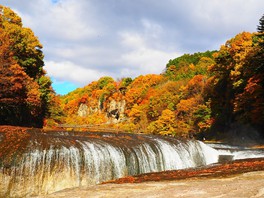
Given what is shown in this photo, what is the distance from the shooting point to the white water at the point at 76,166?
14.9m

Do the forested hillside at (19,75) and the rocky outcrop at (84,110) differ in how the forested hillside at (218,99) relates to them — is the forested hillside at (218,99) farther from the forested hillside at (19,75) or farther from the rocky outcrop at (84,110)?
the rocky outcrop at (84,110)

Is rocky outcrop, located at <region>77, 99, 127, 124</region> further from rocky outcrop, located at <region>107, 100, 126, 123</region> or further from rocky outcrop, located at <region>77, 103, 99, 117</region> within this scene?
rocky outcrop, located at <region>77, 103, 99, 117</region>

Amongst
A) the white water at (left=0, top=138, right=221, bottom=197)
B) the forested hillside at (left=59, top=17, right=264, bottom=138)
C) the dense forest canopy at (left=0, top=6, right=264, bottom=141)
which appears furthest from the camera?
the forested hillside at (left=59, top=17, right=264, bottom=138)

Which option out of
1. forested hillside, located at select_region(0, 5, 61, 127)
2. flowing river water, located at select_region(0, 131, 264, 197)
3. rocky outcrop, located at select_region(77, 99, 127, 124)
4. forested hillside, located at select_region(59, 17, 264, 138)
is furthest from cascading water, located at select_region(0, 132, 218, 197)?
rocky outcrop, located at select_region(77, 99, 127, 124)

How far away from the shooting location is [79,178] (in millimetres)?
16422

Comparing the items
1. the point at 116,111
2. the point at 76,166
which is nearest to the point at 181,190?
the point at 76,166

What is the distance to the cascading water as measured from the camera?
14.9 m

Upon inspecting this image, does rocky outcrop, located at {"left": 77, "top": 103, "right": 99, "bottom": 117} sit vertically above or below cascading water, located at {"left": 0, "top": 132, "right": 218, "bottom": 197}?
above

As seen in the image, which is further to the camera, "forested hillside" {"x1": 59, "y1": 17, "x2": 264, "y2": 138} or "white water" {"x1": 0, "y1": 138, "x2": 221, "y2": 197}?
"forested hillside" {"x1": 59, "y1": 17, "x2": 264, "y2": 138}

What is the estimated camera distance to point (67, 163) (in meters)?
16.2

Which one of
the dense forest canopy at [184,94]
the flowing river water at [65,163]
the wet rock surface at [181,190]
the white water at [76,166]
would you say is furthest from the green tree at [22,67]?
the wet rock surface at [181,190]

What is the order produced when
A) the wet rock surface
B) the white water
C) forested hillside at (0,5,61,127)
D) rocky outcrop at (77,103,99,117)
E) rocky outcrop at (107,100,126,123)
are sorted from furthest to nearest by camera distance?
rocky outcrop at (77,103,99,117)
rocky outcrop at (107,100,126,123)
forested hillside at (0,5,61,127)
the white water
the wet rock surface

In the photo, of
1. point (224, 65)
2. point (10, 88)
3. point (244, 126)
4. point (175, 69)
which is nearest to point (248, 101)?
point (244, 126)

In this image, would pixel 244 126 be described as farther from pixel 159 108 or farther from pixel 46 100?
pixel 46 100
